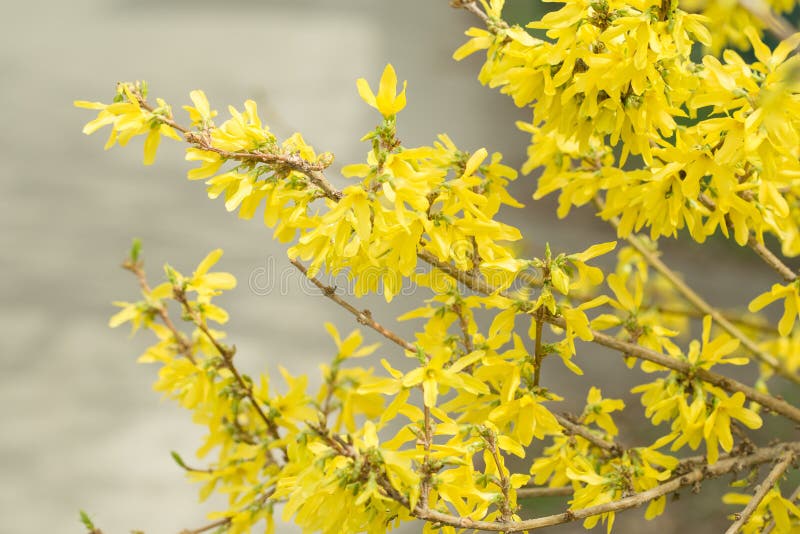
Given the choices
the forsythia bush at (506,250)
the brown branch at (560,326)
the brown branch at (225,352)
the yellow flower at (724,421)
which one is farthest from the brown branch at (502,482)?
the brown branch at (225,352)

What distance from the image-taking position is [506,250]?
32.9 inches

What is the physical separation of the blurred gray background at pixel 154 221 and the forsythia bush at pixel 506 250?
0.62 m

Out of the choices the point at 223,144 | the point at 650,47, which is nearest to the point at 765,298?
the point at 650,47

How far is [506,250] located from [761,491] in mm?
378

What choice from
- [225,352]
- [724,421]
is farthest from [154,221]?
[724,421]

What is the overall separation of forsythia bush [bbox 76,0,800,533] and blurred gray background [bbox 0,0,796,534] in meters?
0.62

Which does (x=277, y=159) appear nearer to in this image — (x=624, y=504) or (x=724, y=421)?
(x=624, y=504)

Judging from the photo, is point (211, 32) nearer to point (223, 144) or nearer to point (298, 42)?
point (298, 42)

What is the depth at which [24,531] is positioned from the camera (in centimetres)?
213

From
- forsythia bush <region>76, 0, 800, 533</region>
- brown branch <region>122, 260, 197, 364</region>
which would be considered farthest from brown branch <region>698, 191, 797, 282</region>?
brown branch <region>122, 260, 197, 364</region>

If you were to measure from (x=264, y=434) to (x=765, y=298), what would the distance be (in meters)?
0.68

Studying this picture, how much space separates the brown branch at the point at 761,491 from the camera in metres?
0.74

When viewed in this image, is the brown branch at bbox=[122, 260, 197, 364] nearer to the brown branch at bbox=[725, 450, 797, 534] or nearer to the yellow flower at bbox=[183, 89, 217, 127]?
the yellow flower at bbox=[183, 89, 217, 127]

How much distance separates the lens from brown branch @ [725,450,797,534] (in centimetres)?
74
